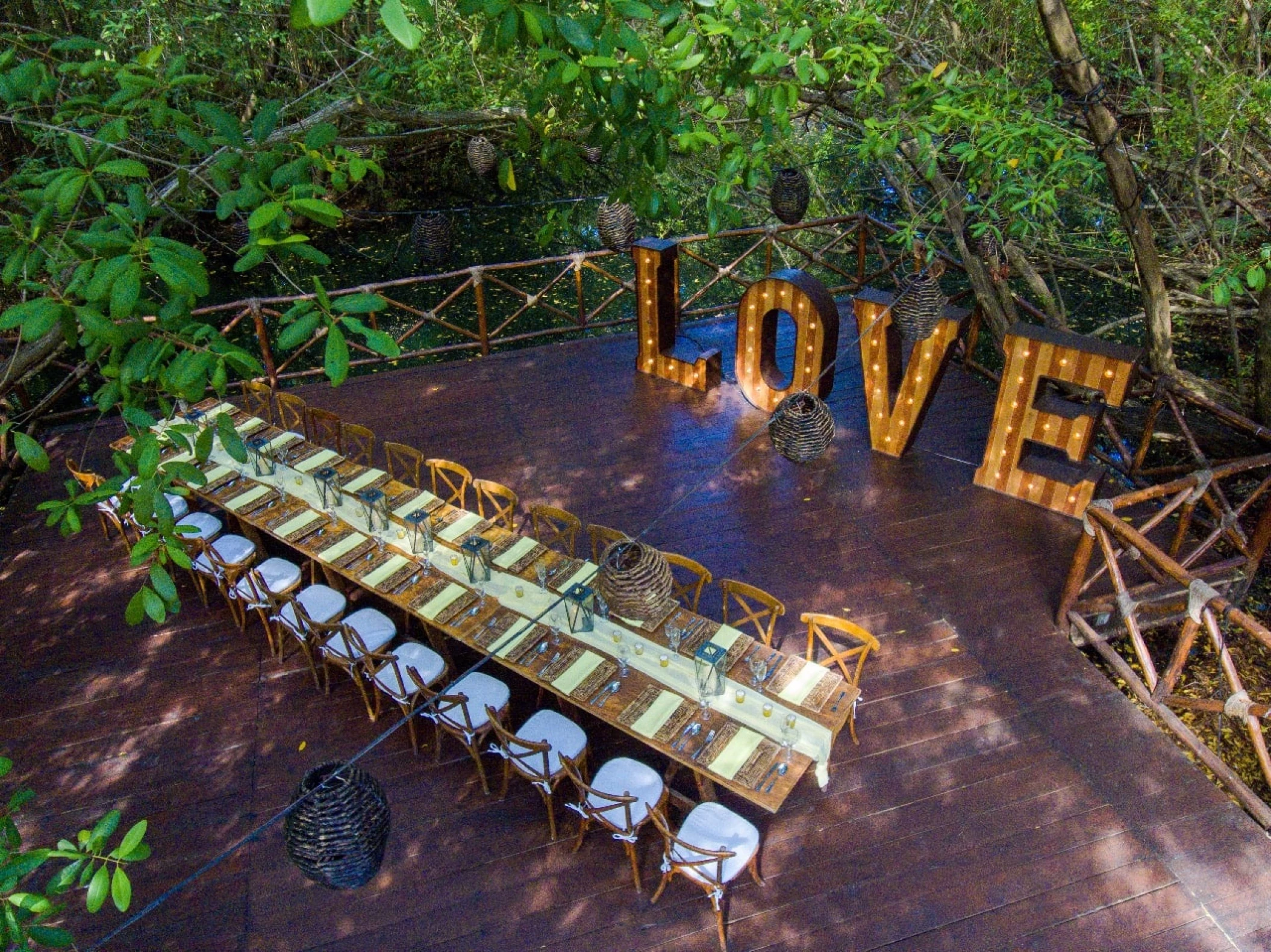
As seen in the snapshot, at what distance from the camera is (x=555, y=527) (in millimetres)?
6113

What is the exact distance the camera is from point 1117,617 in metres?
5.76

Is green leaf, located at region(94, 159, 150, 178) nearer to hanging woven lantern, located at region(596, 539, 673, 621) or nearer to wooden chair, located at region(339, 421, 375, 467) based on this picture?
hanging woven lantern, located at region(596, 539, 673, 621)

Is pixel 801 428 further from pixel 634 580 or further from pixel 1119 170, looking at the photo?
pixel 1119 170

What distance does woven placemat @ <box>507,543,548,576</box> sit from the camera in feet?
17.3

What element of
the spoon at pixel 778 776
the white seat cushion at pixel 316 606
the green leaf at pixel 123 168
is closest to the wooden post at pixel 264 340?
the white seat cushion at pixel 316 606

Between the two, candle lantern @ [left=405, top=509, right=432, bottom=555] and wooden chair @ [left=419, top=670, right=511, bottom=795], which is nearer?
wooden chair @ [left=419, top=670, right=511, bottom=795]

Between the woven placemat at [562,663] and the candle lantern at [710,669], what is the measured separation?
0.64m

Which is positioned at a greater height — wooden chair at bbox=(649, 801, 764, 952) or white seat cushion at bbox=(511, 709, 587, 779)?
white seat cushion at bbox=(511, 709, 587, 779)

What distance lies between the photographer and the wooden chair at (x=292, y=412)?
7066 mm

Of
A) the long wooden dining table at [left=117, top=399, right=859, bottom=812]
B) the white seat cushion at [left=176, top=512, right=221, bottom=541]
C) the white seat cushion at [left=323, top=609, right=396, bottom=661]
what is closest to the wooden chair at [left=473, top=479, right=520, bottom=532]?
the long wooden dining table at [left=117, top=399, right=859, bottom=812]

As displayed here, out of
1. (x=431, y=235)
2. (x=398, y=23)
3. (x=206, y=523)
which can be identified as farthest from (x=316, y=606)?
(x=398, y=23)

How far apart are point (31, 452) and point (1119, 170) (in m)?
6.67

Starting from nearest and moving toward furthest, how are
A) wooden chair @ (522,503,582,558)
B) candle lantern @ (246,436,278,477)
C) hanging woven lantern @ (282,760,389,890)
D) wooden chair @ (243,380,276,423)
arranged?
hanging woven lantern @ (282,760,389,890), wooden chair @ (522,503,582,558), candle lantern @ (246,436,278,477), wooden chair @ (243,380,276,423)

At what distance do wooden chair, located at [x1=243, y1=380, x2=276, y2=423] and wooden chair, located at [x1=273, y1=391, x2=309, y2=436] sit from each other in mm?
73
